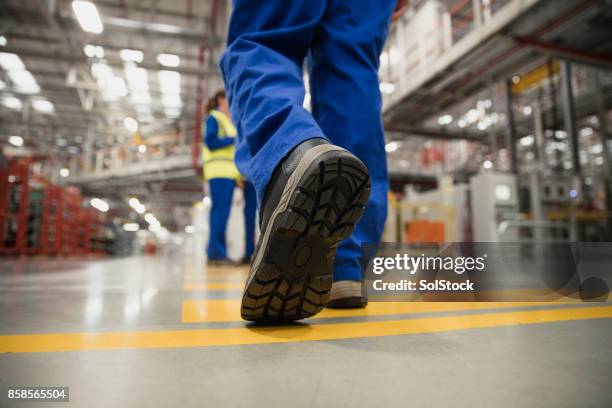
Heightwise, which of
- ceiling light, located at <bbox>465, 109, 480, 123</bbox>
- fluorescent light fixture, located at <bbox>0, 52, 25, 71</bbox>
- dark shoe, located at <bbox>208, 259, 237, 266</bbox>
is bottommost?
dark shoe, located at <bbox>208, 259, 237, 266</bbox>

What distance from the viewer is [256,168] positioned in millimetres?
740

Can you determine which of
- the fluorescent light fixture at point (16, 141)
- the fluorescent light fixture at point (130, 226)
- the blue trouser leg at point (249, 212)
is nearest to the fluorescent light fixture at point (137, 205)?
the fluorescent light fixture at point (130, 226)

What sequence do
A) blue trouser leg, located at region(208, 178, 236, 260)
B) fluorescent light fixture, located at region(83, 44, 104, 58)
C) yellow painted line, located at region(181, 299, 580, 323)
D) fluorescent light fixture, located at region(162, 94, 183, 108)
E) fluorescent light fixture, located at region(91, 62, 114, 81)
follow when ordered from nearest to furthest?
yellow painted line, located at region(181, 299, 580, 323) < blue trouser leg, located at region(208, 178, 236, 260) < fluorescent light fixture, located at region(83, 44, 104, 58) < fluorescent light fixture, located at region(91, 62, 114, 81) < fluorescent light fixture, located at region(162, 94, 183, 108)

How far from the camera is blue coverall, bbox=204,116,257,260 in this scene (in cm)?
334

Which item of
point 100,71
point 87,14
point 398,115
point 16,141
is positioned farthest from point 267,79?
point 16,141

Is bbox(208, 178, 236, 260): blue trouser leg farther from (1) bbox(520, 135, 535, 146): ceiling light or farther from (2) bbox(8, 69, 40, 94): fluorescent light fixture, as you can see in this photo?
(2) bbox(8, 69, 40, 94): fluorescent light fixture

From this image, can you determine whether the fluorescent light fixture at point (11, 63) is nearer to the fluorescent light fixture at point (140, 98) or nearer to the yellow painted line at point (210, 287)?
the fluorescent light fixture at point (140, 98)

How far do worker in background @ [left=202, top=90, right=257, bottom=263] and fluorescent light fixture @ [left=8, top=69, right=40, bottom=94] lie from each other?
1071 centimetres

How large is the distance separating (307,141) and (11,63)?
1328cm

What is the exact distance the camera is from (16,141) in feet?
45.3

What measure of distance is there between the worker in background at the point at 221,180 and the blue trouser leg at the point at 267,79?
7.97 feet

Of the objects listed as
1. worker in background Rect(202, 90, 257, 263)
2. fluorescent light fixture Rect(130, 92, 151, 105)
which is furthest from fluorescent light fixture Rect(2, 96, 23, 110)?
worker in background Rect(202, 90, 257, 263)

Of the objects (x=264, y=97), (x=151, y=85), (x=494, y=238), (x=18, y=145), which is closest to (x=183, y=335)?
(x=264, y=97)

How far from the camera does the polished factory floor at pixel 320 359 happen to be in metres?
0.37
